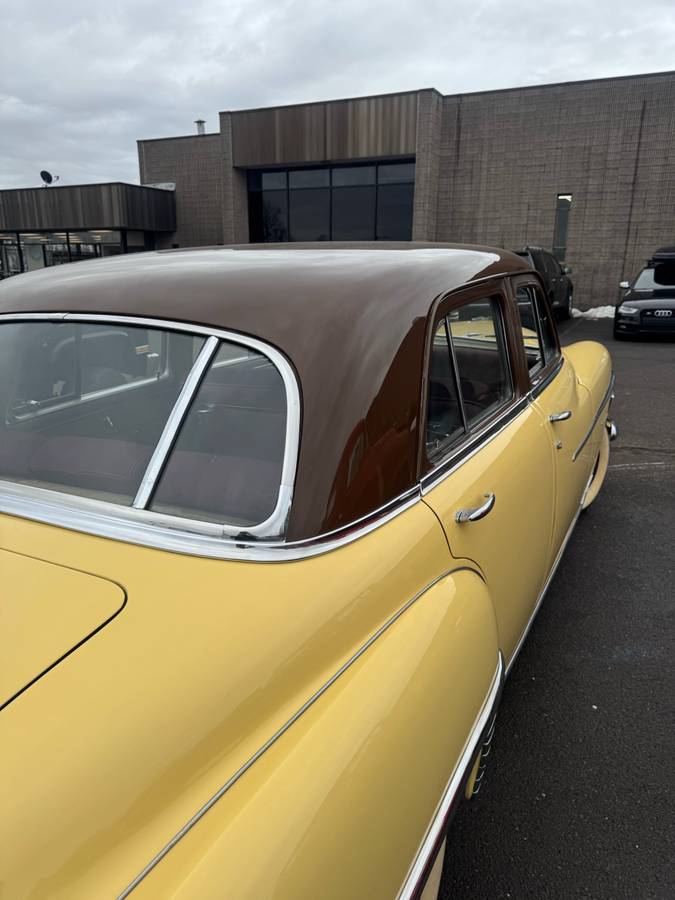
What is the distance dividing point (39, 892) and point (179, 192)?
25122 millimetres

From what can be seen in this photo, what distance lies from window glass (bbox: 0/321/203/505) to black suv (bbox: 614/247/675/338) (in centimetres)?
1178

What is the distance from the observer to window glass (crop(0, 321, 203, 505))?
5.02 ft

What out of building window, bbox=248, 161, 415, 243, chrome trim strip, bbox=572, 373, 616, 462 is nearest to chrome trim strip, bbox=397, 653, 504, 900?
chrome trim strip, bbox=572, 373, 616, 462

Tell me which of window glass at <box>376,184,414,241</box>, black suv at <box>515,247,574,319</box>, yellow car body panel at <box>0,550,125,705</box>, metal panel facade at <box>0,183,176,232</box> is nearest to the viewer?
yellow car body panel at <box>0,550,125,705</box>

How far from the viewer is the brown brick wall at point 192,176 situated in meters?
22.3

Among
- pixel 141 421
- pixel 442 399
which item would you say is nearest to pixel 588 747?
pixel 442 399

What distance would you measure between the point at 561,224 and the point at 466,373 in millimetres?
17799

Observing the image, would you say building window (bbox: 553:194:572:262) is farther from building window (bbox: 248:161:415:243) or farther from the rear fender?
the rear fender

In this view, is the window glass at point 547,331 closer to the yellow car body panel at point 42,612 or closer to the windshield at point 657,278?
the yellow car body panel at point 42,612

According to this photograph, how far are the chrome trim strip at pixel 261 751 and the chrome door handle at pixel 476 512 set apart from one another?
0.77 ft

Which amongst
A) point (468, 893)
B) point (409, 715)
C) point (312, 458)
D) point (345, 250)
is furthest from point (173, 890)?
point (345, 250)

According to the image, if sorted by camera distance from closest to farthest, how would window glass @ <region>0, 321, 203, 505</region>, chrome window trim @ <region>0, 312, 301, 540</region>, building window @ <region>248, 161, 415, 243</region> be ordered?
chrome window trim @ <region>0, 312, 301, 540</region>
window glass @ <region>0, 321, 203, 505</region>
building window @ <region>248, 161, 415, 243</region>

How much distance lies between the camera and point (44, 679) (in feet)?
3.09

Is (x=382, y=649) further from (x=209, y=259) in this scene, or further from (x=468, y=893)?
(x=209, y=259)
